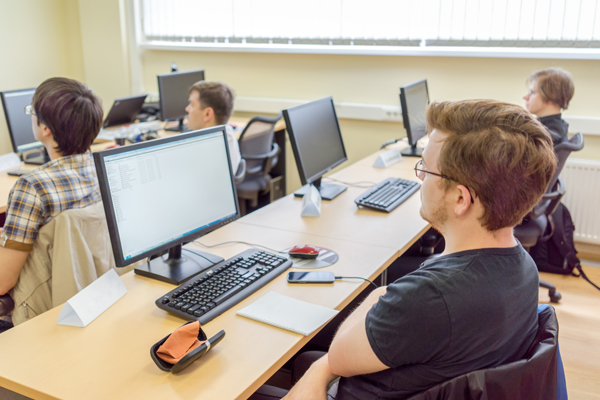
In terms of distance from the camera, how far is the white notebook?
4.59 ft

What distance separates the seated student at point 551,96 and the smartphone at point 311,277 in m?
1.88

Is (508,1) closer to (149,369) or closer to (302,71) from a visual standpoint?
(302,71)

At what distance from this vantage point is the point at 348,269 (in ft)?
5.79

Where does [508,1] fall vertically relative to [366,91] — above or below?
above

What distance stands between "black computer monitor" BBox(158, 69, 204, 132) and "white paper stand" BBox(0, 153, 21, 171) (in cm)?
114

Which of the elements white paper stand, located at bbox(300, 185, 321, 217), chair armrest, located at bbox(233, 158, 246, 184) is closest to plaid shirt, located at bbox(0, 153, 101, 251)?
white paper stand, located at bbox(300, 185, 321, 217)

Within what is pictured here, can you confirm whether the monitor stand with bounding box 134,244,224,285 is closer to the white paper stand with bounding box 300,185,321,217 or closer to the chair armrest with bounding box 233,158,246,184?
the white paper stand with bounding box 300,185,321,217

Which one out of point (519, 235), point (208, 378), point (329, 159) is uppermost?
point (329, 159)

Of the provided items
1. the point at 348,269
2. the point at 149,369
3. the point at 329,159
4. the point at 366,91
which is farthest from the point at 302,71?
the point at 149,369

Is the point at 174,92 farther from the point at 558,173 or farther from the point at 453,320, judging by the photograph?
the point at 453,320

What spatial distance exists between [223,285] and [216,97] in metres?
1.88

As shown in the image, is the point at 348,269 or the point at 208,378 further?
the point at 348,269

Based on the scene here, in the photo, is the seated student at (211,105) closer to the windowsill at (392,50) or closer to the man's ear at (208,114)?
the man's ear at (208,114)

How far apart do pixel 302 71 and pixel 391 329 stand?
3.60 metres
